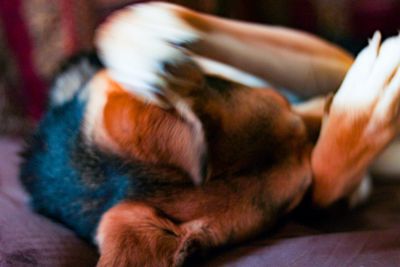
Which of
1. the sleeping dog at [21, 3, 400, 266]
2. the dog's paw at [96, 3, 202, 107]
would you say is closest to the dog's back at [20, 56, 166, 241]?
the sleeping dog at [21, 3, 400, 266]

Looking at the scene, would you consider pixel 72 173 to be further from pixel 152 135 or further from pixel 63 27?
pixel 63 27

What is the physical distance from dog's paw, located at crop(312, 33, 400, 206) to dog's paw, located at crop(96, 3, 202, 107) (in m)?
0.27

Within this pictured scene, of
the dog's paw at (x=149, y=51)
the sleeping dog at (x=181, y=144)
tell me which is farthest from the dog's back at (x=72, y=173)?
the dog's paw at (x=149, y=51)

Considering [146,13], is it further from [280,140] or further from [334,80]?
[334,80]

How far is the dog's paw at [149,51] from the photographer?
83 cm

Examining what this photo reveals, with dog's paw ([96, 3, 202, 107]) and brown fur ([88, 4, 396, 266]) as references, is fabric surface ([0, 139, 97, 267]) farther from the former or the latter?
dog's paw ([96, 3, 202, 107])

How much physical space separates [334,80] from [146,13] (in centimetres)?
52

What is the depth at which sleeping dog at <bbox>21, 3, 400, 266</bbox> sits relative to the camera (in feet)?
2.77

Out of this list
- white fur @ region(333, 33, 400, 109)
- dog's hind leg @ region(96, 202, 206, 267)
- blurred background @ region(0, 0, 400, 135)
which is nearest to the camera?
dog's hind leg @ region(96, 202, 206, 267)

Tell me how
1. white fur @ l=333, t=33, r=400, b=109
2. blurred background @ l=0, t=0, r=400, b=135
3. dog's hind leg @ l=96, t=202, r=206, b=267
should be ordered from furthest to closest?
blurred background @ l=0, t=0, r=400, b=135
white fur @ l=333, t=33, r=400, b=109
dog's hind leg @ l=96, t=202, r=206, b=267

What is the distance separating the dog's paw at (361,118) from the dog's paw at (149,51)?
27 cm

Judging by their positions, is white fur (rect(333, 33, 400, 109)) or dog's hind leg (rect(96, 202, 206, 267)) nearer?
dog's hind leg (rect(96, 202, 206, 267))

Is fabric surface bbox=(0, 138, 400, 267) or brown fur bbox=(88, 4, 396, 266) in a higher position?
brown fur bbox=(88, 4, 396, 266)

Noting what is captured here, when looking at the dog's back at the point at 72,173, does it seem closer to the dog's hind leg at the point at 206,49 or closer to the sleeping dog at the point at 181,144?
the sleeping dog at the point at 181,144
